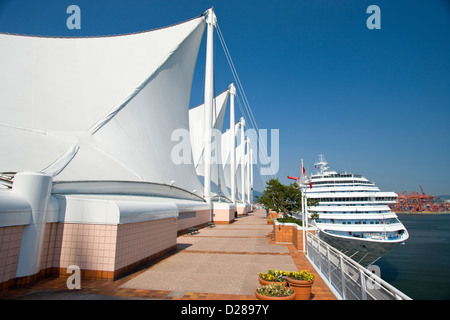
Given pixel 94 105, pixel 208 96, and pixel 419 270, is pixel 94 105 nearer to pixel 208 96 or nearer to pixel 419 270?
pixel 208 96

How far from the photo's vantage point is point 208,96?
2180 cm

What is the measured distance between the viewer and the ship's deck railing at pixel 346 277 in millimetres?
3044

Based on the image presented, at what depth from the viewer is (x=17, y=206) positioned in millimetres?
4699

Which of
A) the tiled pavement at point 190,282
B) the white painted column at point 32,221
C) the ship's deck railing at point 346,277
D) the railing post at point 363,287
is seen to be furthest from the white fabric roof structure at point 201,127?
the railing post at point 363,287

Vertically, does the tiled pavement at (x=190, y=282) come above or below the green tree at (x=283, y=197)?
below

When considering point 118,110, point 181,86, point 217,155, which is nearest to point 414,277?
point 217,155

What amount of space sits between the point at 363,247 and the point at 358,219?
8.24 feet

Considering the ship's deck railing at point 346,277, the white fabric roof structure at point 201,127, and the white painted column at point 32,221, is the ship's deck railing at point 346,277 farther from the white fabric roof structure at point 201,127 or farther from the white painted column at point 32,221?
the white fabric roof structure at point 201,127

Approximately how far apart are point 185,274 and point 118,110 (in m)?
9.12

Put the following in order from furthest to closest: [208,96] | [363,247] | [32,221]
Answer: [208,96], [363,247], [32,221]

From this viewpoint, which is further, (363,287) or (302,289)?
(302,289)

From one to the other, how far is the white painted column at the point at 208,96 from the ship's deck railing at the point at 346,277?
13.7 m

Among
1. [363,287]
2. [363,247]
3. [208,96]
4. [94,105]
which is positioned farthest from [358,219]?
[94,105]
